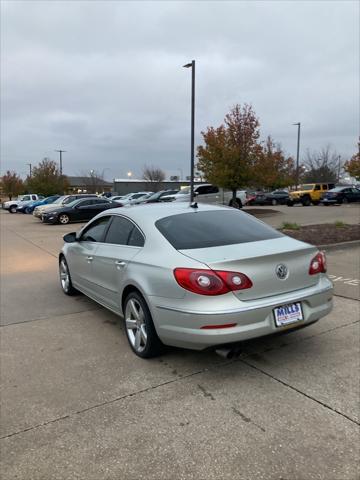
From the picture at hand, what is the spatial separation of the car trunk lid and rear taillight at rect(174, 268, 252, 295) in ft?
0.14

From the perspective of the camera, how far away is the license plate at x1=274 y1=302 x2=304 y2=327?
3.36 meters

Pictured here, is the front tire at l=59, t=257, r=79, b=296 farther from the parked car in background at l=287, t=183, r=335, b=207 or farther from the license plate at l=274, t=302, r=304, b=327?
the parked car in background at l=287, t=183, r=335, b=207

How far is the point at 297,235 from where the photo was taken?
10969 mm

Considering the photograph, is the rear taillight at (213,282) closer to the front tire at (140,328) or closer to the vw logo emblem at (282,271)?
the vw logo emblem at (282,271)

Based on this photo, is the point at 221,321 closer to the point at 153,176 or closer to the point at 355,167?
the point at 355,167

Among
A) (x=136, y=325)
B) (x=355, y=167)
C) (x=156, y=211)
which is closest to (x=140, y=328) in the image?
(x=136, y=325)

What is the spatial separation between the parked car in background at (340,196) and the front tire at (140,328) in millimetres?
30085

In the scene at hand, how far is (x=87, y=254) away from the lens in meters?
5.16

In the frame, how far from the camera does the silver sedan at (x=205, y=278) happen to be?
3.21 metres

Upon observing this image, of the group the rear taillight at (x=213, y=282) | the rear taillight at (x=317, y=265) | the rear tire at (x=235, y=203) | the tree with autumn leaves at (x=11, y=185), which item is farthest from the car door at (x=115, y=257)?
the tree with autumn leaves at (x=11, y=185)

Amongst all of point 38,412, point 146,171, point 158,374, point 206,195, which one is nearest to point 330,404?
point 158,374

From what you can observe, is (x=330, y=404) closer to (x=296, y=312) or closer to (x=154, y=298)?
(x=296, y=312)

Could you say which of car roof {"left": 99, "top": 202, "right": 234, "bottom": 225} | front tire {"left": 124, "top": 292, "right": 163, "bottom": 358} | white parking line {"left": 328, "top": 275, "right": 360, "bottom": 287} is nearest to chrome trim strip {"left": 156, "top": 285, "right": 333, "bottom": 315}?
front tire {"left": 124, "top": 292, "right": 163, "bottom": 358}

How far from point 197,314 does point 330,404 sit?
3.92ft
